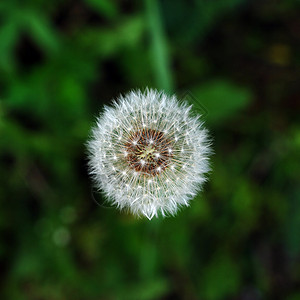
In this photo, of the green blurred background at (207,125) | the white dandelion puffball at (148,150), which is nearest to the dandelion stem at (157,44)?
the green blurred background at (207,125)

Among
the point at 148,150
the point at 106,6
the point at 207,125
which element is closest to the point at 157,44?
the point at 106,6

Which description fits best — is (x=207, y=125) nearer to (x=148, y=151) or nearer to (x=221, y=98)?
(x=221, y=98)

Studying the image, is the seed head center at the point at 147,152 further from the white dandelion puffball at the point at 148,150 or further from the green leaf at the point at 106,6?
the green leaf at the point at 106,6

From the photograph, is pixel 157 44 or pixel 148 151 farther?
pixel 157 44

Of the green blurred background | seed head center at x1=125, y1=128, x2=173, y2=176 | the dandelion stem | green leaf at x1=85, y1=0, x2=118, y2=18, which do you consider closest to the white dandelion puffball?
seed head center at x1=125, y1=128, x2=173, y2=176

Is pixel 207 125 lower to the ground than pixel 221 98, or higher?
lower

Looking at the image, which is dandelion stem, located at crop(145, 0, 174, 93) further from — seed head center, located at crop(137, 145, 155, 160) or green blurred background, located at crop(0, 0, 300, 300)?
seed head center, located at crop(137, 145, 155, 160)
